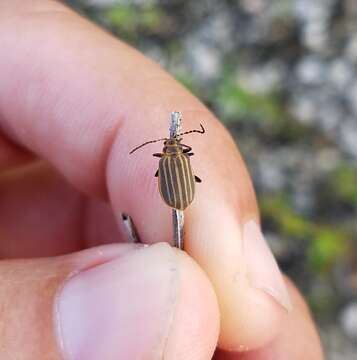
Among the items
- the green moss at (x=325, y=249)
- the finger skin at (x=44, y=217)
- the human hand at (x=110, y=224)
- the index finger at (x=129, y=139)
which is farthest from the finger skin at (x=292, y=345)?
the green moss at (x=325, y=249)

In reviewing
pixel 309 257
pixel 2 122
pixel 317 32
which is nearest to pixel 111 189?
pixel 2 122

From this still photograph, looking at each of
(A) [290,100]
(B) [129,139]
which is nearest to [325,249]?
(A) [290,100]

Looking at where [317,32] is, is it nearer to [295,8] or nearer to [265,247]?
[295,8]

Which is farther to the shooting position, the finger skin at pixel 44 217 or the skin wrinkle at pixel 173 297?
the finger skin at pixel 44 217

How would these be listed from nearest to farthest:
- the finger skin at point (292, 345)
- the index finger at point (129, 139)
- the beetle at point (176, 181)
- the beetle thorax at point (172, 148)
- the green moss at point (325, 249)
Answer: the beetle at point (176, 181), the beetle thorax at point (172, 148), the index finger at point (129, 139), the finger skin at point (292, 345), the green moss at point (325, 249)

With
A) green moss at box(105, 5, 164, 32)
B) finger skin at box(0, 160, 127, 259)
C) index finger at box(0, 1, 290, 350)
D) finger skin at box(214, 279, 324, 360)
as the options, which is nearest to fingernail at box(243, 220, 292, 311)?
index finger at box(0, 1, 290, 350)

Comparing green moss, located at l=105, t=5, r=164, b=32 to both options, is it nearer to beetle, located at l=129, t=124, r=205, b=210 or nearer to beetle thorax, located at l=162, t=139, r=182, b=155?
beetle thorax, located at l=162, t=139, r=182, b=155

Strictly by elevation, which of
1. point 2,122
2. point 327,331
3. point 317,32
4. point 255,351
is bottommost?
point 327,331

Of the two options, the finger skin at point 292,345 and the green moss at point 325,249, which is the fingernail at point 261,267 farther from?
the green moss at point 325,249
